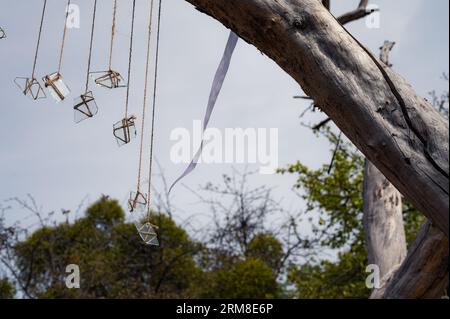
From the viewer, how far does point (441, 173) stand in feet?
3.46

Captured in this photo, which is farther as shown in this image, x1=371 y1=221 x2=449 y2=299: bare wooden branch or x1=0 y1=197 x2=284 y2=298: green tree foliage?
x1=0 y1=197 x2=284 y2=298: green tree foliage

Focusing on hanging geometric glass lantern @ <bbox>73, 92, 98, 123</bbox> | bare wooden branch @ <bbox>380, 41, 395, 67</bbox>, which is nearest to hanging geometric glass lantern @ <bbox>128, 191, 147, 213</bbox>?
hanging geometric glass lantern @ <bbox>73, 92, 98, 123</bbox>

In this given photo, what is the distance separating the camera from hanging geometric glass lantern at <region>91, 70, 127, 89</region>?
1869 mm

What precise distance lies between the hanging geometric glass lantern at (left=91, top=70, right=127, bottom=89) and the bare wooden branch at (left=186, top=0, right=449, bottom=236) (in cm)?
62

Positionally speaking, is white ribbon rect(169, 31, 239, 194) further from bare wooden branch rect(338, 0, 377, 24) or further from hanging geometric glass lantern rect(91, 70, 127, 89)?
bare wooden branch rect(338, 0, 377, 24)

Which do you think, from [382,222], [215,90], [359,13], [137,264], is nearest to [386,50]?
[359,13]

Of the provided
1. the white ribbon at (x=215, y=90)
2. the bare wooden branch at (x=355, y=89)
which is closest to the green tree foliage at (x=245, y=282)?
the white ribbon at (x=215, y=90)

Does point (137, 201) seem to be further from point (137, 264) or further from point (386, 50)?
point (137, 264)

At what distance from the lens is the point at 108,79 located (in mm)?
1877

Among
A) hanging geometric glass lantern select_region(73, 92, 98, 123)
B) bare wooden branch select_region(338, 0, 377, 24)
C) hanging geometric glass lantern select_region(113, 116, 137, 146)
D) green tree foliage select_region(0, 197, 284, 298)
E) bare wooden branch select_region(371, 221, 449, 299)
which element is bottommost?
bare wooden branch select_region(371, 221, 449, 299)

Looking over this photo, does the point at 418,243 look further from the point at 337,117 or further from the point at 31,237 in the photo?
the point at 31,237

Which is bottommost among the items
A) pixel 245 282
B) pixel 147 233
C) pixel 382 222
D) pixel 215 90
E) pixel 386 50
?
pixel 147 233

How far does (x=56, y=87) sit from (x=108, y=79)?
0.15 meters
